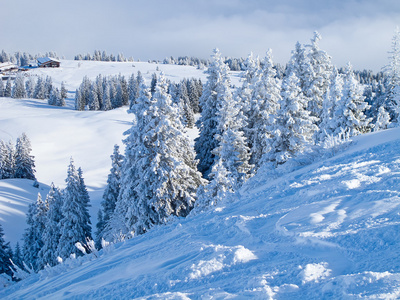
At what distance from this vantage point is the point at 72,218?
26.9 meters

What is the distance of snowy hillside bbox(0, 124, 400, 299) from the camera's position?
2.84m

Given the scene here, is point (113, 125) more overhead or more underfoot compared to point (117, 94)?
more underfoot

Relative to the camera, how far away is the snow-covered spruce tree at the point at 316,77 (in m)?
29.6

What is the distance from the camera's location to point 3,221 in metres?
35.0

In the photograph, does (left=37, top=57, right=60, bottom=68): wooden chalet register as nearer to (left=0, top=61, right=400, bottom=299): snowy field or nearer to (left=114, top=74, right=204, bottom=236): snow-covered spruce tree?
(left=114, top=74, right=204, bottom=236): snow-covered spruce tree

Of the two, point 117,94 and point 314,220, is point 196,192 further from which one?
point 117,94

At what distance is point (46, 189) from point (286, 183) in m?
47.8

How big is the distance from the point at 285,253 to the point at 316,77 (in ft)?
97.1

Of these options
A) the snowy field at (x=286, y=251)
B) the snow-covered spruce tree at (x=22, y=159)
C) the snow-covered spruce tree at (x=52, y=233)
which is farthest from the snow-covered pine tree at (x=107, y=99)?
the snowy field at (x=286, y=251)

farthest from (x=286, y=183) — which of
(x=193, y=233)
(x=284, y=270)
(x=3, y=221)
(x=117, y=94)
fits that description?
(x=117, y=94)

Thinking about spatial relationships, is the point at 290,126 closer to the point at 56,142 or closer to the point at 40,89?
the point at 56,142

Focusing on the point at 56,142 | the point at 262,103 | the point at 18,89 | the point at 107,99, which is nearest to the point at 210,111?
the point at 262,103

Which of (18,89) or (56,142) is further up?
(18,89)

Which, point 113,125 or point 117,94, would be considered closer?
point 113,125
